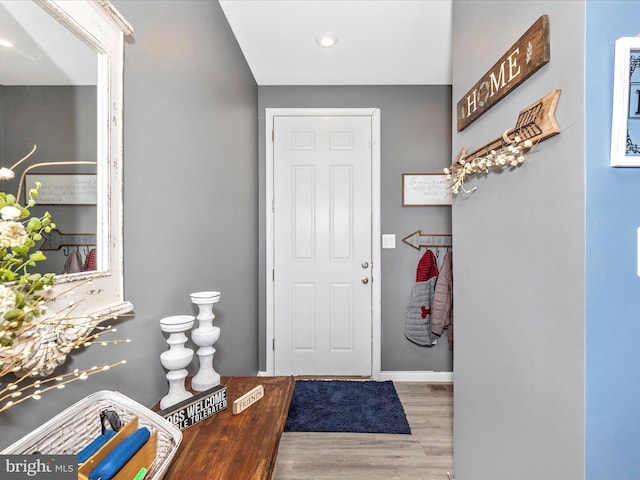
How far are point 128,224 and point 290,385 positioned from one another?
33.1 inches

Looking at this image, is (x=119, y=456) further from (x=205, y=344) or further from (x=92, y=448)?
(x=205, y=344)

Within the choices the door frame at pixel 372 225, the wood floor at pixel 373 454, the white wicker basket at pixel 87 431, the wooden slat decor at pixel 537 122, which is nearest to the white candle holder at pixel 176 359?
the white wicker basket at pixel 87 431

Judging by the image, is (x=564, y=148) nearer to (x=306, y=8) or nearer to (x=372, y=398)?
(x=306, y=8)

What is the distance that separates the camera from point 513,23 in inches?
42.0

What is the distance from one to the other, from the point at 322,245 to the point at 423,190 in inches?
39.1

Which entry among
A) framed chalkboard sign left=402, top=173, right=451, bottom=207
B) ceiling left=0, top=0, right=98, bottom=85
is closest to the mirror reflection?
ceiling left=0, top=0, right=98, bottom=85

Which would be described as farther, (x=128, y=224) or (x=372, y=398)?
(x=372, y=398)

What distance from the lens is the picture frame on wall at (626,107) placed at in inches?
28.7

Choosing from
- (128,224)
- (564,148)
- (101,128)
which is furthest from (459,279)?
(101,128)

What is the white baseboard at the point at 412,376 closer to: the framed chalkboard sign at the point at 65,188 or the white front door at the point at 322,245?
the white front door at the point at 322,245

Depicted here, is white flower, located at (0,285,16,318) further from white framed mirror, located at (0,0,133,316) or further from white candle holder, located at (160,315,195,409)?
white candle holder, located at (160,315,195,409)

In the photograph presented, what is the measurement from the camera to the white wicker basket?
67 centimetres

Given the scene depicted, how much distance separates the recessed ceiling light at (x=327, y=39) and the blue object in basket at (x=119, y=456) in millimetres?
2347

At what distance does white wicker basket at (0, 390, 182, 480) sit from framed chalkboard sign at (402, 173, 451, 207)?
99.4 inches
